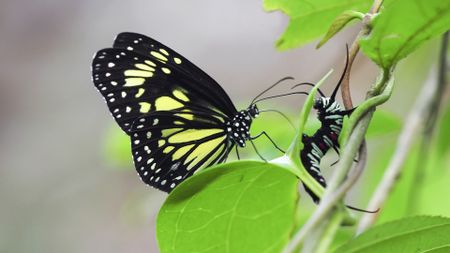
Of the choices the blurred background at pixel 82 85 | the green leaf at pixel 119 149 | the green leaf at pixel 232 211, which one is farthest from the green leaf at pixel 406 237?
the blurred background at pixel 82 85

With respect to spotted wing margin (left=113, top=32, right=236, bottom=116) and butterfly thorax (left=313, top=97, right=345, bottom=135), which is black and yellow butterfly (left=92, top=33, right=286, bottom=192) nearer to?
spotted wing margin (left=113, top=32, right=236, bottom=116)

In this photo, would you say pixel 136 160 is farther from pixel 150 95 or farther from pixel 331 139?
pixel 331 139

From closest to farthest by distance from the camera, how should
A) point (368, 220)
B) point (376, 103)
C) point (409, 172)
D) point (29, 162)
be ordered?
point (376, 103), point (368, 220), point (409, 172), point (29, 162)

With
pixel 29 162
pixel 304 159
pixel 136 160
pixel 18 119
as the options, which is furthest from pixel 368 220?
pixel 18 119

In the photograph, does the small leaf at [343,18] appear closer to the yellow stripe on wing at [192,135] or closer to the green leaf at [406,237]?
the green leaf at [406,237]

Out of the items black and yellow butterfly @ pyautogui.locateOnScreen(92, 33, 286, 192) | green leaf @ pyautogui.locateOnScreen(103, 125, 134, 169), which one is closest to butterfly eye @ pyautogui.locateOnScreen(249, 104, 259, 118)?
black and yellow butterfly @ pyautogui.locateOnScreen(92, 33, 286, 192)

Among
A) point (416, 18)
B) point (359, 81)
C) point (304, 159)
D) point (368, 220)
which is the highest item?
point (416, 18)

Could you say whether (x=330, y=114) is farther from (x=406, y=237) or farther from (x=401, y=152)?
(x=401, y=152)
